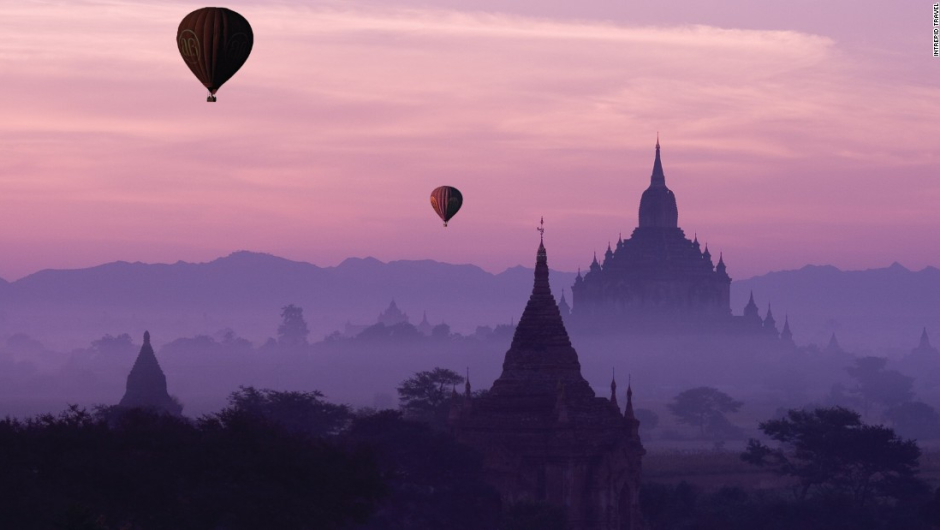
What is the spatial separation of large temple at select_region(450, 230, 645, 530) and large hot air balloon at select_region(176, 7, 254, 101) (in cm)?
1459

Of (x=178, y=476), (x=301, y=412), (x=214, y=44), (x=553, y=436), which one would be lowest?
(x=178, y=476)

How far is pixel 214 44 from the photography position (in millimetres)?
72375

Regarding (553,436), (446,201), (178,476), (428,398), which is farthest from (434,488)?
(446,201)

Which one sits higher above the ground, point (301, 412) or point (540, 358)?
point (540, 358)

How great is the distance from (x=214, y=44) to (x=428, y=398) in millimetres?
36267

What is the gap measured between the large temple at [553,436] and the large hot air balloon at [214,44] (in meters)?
14.6

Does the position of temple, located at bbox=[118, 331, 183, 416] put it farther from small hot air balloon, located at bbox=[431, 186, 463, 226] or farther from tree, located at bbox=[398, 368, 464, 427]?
small hot air balloon, located at bbox=[431, 186, 463, 226]

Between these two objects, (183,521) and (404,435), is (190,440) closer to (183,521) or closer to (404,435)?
(183,521)

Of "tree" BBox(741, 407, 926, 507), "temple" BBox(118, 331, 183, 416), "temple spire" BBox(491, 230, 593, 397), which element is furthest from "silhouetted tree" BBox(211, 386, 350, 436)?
"temple" BBox(118, 331, 183, 416)

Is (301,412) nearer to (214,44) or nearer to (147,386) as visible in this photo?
(214,44)

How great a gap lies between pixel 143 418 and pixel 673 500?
3059 cm

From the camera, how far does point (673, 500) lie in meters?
Result: 84.6

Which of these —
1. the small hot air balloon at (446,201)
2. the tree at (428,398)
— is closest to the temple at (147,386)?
the tree at (428,398)

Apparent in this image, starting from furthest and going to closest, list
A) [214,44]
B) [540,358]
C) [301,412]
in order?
[301,412] → [540,358] → [214,44]
